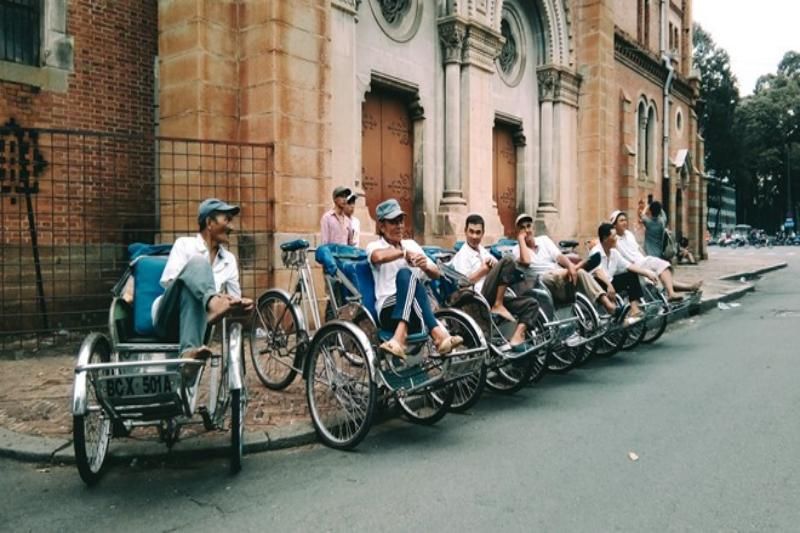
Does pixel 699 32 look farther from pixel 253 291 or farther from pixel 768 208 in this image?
pixel 253 291

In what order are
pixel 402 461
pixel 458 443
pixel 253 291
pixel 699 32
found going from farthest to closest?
pixel 699 32
pixel 253 291
pixel 458 443
pixel 402 461

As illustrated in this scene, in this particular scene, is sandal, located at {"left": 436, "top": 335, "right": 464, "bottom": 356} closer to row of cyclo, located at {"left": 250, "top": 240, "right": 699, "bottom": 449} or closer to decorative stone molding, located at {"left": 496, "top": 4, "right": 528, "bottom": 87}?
row of cyclo, located at {"left": 250, "top": 240, "right": 699, "bottom": 449}

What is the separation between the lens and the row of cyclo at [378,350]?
4805 mm

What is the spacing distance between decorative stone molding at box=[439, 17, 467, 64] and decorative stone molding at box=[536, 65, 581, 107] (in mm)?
4679

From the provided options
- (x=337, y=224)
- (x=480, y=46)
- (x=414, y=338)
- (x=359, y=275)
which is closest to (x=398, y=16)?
(x=480, y=46)

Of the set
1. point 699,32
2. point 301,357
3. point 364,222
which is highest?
point 699,32

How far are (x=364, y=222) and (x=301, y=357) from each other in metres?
5.20

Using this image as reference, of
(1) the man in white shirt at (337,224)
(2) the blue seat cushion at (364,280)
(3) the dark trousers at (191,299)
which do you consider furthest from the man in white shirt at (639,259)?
(3) the dark trousers at (191,299)

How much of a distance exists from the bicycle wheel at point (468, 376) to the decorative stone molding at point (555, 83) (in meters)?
13.5

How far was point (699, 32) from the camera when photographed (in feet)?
200

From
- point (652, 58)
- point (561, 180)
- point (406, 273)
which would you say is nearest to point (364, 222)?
point (406, 273)

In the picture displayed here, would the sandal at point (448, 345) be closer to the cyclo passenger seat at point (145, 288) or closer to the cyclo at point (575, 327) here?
the cyclo passenger seat at point (145, 288)

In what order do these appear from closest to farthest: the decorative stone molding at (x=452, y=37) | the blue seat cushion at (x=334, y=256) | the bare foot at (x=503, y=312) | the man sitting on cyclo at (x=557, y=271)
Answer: the blue seat cushion at (x=334, y=256) → the bare foot at (x=503, y=312) → the man sitting on cyclo at (x=557, y=271) → the decorative stone molding at (x=452, y=37)

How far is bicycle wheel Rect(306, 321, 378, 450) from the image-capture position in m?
4.66
